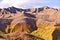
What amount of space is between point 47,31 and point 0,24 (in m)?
14.0

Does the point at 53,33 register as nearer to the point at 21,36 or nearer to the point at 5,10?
the point at 21,36

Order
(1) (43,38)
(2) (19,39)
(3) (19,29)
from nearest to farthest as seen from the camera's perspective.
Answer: (2) (19,39) < (1) (43,38) < (3) (19,29)

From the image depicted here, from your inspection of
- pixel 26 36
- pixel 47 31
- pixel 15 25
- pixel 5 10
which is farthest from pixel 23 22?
pixel 5 10

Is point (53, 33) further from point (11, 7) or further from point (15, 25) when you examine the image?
point (11, 7)

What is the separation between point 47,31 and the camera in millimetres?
27703

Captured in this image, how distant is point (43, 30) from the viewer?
28.7 m

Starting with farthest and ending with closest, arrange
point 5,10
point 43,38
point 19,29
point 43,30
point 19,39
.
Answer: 1. point 5,10
2. point 19,29
3. point 43,30
4. point 43,38
5. point 19,39


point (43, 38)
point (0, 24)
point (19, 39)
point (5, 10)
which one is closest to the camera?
point (19, 39)

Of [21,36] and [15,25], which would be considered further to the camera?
[15,25]

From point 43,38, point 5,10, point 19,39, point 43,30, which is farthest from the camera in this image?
point 5,10

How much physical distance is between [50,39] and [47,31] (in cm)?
109

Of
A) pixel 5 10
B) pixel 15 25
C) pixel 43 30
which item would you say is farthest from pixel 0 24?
pixel 5 10

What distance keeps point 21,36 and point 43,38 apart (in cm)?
312

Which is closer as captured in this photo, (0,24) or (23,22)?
(23,22)
